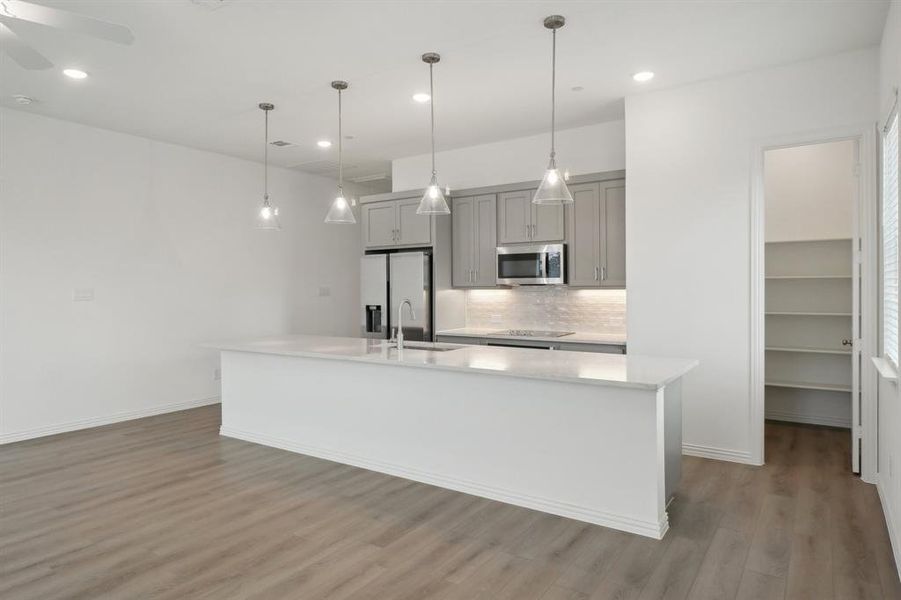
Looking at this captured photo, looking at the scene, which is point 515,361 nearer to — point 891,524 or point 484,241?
point 891,524

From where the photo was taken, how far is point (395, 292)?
6164 millimetres

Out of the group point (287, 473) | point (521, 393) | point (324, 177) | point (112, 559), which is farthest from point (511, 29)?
point (324, 177)

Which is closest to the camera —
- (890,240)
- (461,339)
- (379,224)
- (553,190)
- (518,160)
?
(890,240)

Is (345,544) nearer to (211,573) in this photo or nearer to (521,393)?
(211,573)

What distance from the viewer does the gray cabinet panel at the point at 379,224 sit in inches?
251

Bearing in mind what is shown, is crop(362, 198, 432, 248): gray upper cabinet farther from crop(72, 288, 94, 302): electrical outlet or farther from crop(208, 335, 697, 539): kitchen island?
crop(72, 288, 94, 302): electrical outlet

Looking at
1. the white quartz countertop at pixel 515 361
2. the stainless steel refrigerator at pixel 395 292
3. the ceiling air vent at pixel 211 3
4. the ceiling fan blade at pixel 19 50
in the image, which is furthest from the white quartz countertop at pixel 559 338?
the ceiling fan blade at pixel 19 50

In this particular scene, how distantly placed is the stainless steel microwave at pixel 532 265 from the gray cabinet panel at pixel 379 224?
1344mm

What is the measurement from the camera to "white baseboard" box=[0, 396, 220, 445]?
486cm

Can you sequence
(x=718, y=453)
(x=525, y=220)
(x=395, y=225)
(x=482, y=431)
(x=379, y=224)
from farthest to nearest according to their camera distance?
(x=379, y=224), (x=395, y=225), (x=525, y=220), (x=718, y=453), (x=482, y=431)

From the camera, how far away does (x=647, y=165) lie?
450 centimetres

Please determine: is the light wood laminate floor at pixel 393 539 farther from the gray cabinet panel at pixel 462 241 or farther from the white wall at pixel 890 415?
the gray cabinet panel at pixel 462 241

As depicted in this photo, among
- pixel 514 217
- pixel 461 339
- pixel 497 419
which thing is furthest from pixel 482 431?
pixel 514 217

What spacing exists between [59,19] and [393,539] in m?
2.75
